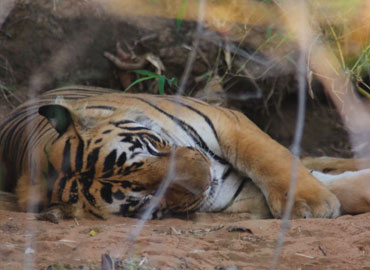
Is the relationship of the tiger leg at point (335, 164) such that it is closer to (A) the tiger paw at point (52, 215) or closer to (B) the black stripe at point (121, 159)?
(B) the black stripe at point (121, 159)

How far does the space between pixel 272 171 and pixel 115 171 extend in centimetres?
84

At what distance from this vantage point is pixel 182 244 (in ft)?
7.39

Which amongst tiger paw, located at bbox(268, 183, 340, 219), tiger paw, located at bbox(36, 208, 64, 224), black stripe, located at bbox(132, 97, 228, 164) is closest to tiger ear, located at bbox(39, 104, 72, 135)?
tiger paw, located at bbox(36, 208, 64, 224)

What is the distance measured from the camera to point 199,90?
489 cm

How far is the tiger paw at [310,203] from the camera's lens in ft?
9.52

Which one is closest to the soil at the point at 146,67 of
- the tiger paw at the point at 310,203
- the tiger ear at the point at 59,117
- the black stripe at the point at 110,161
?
the tiger paw at the point at 310,203

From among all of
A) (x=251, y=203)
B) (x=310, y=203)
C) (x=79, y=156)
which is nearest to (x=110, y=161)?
(x=79, y=156)

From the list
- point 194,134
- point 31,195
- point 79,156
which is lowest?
point 31,195

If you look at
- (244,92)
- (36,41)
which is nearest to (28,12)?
(36,41)

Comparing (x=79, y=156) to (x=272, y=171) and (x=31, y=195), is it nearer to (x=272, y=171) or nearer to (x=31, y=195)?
(x=31, y=195)

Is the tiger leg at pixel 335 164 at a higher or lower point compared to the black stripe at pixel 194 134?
lower

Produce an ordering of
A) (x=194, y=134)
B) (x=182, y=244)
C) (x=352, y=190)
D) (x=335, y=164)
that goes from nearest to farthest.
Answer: (x=182, y=244) < (x=352, y=190) < (x=194, y=134) < (x=335, y=164)

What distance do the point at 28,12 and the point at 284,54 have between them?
2091 mm

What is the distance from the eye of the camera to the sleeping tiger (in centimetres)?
282
